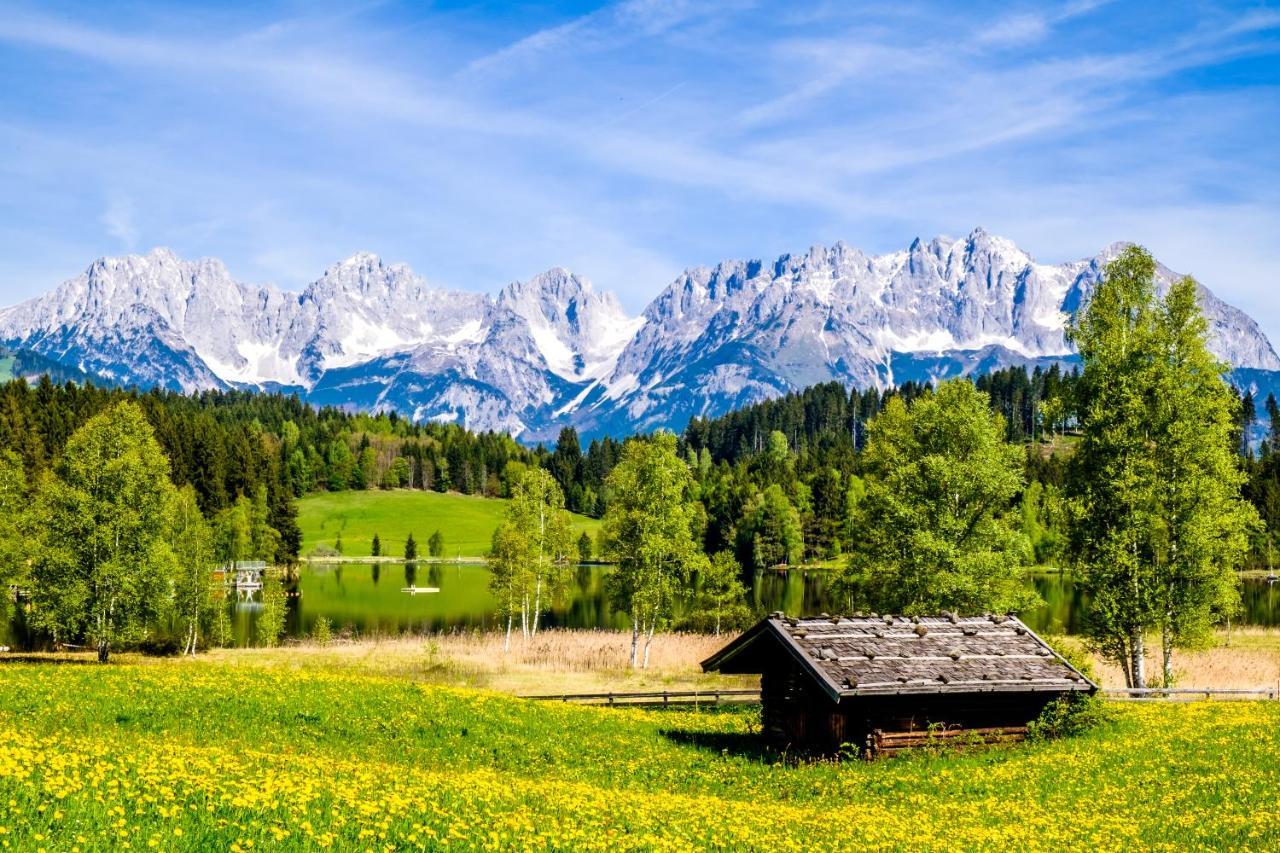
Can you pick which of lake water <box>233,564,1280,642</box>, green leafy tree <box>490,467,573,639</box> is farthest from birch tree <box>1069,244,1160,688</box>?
green leafy tree <box>490,467,573,639</box>

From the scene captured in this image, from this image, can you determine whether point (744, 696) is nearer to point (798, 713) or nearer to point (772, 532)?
point (798, 713)

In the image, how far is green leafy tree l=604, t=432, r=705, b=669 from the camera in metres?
61.4

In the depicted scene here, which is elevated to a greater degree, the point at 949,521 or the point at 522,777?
the point at 949,521

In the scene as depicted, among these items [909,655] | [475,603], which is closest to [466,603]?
[475,603]

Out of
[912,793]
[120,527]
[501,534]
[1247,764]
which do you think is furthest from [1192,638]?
[120,527]

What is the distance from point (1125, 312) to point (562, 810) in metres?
39.2

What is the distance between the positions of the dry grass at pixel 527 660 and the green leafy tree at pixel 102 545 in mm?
7609

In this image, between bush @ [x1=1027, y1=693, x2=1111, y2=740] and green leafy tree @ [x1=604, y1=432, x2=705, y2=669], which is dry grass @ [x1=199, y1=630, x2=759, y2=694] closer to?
green leafy tree @ [x1=604, y1=432, x2=705, y2=669]

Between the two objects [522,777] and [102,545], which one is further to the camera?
[102,545]

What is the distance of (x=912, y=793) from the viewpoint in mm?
23703

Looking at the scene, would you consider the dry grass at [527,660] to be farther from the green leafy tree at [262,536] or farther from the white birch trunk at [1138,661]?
the green leafy tree at [262,536]

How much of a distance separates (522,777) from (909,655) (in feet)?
44.2

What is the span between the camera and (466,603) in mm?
117250

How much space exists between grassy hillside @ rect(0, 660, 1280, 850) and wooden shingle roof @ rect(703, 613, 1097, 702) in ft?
7.04
